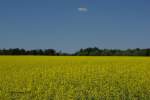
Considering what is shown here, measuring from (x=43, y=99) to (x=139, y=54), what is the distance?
65.3 metres

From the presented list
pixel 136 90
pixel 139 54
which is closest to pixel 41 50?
pixel 139 54

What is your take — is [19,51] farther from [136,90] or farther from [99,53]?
[136,90]

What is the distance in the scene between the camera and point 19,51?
8275 cm

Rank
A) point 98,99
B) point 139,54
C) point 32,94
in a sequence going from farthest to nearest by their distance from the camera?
point 139,54
point 32,94
point 98,99

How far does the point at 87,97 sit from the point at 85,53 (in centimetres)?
7078

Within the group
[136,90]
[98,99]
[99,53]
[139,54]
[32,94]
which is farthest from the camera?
[99,53]

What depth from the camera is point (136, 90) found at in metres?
10.6

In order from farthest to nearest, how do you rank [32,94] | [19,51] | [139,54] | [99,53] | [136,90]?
[19,51]
[99,53]
[139,54]
[136,90]
[32,94]

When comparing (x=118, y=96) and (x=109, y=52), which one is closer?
(x=118, y=96)

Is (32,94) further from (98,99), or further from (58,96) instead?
(98,99)

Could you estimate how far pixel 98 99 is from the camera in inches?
337

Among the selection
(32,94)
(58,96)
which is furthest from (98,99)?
(32,94)

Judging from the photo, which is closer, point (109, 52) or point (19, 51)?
point (109, 52)

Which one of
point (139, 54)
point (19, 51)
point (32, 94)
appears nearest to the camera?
point (32, 94)
